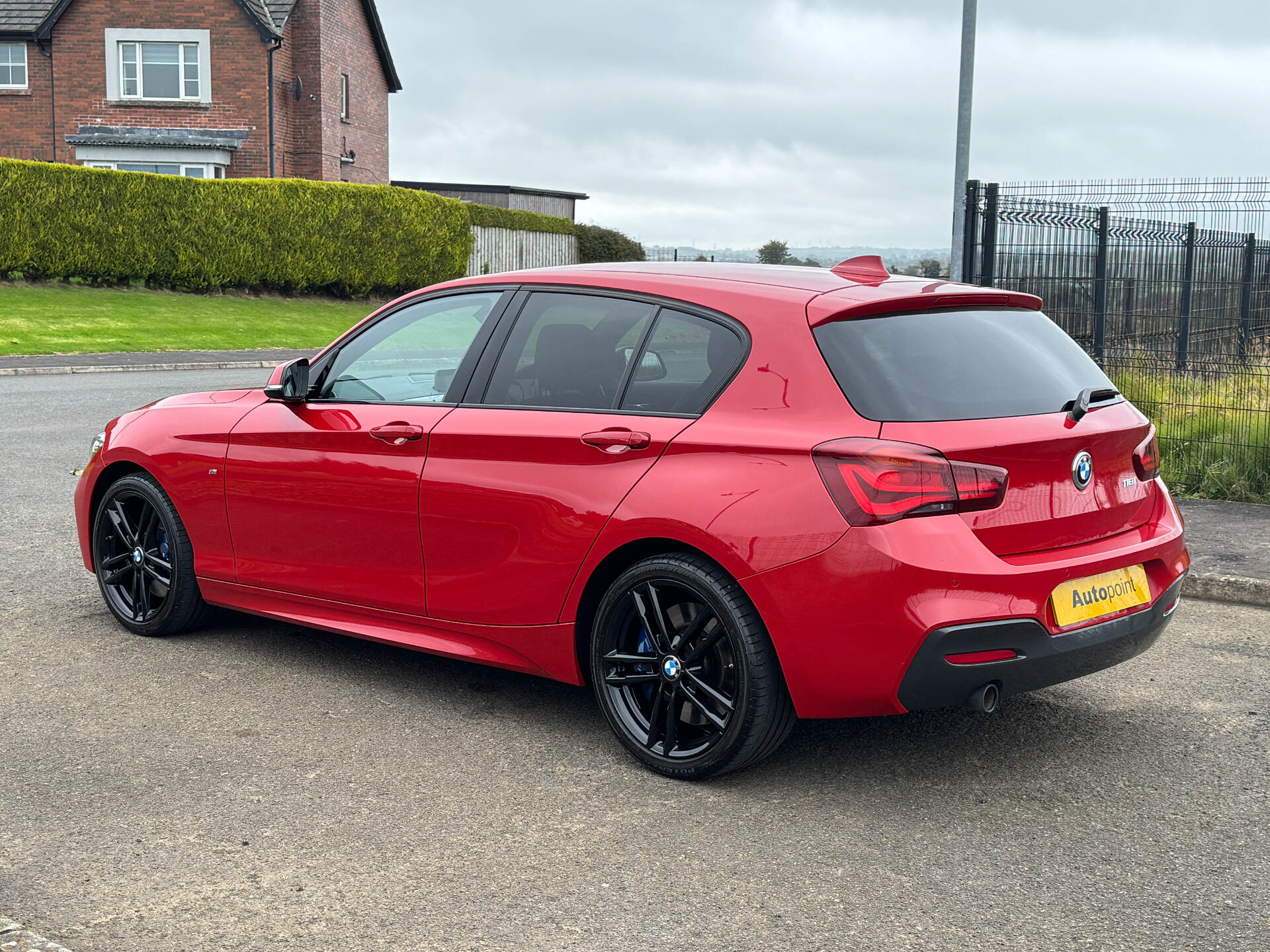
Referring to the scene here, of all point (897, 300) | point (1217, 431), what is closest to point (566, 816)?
point (897, 300)

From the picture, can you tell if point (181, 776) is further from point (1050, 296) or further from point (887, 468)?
point (1050, 296)

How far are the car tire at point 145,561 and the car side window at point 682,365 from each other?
2.37 meters

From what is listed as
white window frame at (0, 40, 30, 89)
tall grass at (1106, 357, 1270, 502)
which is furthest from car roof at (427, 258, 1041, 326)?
white window frame at (0, 40, 30, 89)

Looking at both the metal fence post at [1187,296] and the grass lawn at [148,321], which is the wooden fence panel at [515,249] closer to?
the grass lawn at [148,321]

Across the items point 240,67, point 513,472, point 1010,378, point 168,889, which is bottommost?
point 168,889

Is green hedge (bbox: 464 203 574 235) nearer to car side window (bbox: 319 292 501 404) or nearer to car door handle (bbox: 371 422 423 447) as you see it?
car side window (bbox: 319 292 501 404)

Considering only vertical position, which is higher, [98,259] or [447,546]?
[98,259]

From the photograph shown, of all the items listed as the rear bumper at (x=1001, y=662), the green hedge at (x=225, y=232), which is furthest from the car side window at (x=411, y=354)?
the green hedge at (x=225, y=232)

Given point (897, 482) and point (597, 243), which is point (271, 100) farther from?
point (897, 482)

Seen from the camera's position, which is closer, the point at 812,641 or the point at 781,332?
the point at 812,641

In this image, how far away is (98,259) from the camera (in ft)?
96.3

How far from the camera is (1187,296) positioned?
34.1 ft

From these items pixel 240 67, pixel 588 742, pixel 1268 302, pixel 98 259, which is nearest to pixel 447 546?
pixel 588 742

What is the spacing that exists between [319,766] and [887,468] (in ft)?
6.68
